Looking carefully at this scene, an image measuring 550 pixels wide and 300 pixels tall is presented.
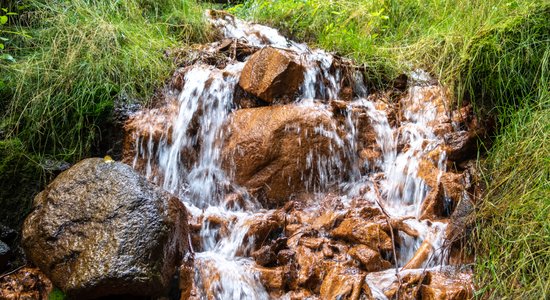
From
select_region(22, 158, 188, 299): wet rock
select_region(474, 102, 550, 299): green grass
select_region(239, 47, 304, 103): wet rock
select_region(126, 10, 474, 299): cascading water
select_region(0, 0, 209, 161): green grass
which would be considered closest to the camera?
select_region(474, 102, 550, 299): green grass

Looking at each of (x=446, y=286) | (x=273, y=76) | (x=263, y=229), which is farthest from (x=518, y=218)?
(x=273, y=76)

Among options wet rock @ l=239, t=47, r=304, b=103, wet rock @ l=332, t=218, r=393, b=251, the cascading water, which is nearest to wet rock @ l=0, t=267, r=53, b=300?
the cascading water

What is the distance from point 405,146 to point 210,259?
5.54 ft

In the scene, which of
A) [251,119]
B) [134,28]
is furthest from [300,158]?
[134,28]

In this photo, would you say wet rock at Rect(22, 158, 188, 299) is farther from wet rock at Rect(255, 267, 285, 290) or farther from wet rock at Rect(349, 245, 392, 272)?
wet rock at Rect(349, 245, 392, 272)

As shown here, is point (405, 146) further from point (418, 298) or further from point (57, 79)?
point (57, 79)

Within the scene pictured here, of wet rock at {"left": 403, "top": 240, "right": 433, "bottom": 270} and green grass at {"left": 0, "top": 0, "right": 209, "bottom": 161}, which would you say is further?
green grass at {"left": 0, "top": 0, "right": 209, "bottom": 161}

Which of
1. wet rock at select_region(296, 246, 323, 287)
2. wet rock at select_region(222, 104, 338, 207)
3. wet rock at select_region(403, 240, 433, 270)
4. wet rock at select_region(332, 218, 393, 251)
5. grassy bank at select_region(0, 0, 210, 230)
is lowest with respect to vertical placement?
wet rock at select_region(296, 246, 323, 287)

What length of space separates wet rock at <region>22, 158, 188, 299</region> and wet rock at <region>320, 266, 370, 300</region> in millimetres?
869

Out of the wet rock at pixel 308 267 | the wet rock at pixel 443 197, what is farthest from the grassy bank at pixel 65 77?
the wet rock at pixel 443 197

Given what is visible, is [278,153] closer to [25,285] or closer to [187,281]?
[187,281]

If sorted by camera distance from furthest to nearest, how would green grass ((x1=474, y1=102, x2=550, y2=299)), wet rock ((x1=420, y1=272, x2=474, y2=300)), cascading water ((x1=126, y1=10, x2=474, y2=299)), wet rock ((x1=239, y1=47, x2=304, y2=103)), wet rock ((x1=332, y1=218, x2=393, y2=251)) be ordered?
wet rock ((x1=239, y1=47, x2=304, y2=103)), cascading water ((x1=126, y1=10, x2=474, y2=299)), wet rock ((x1=332, y1=218, x2=393, y2=251)), wet rock ((x1=420, y1=272, x2=474, y2=300)), green grass ((x1=474, y1=102, x2=550, y2=299))

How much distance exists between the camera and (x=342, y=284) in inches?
94.9

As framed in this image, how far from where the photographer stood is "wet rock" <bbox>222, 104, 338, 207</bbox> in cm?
326
